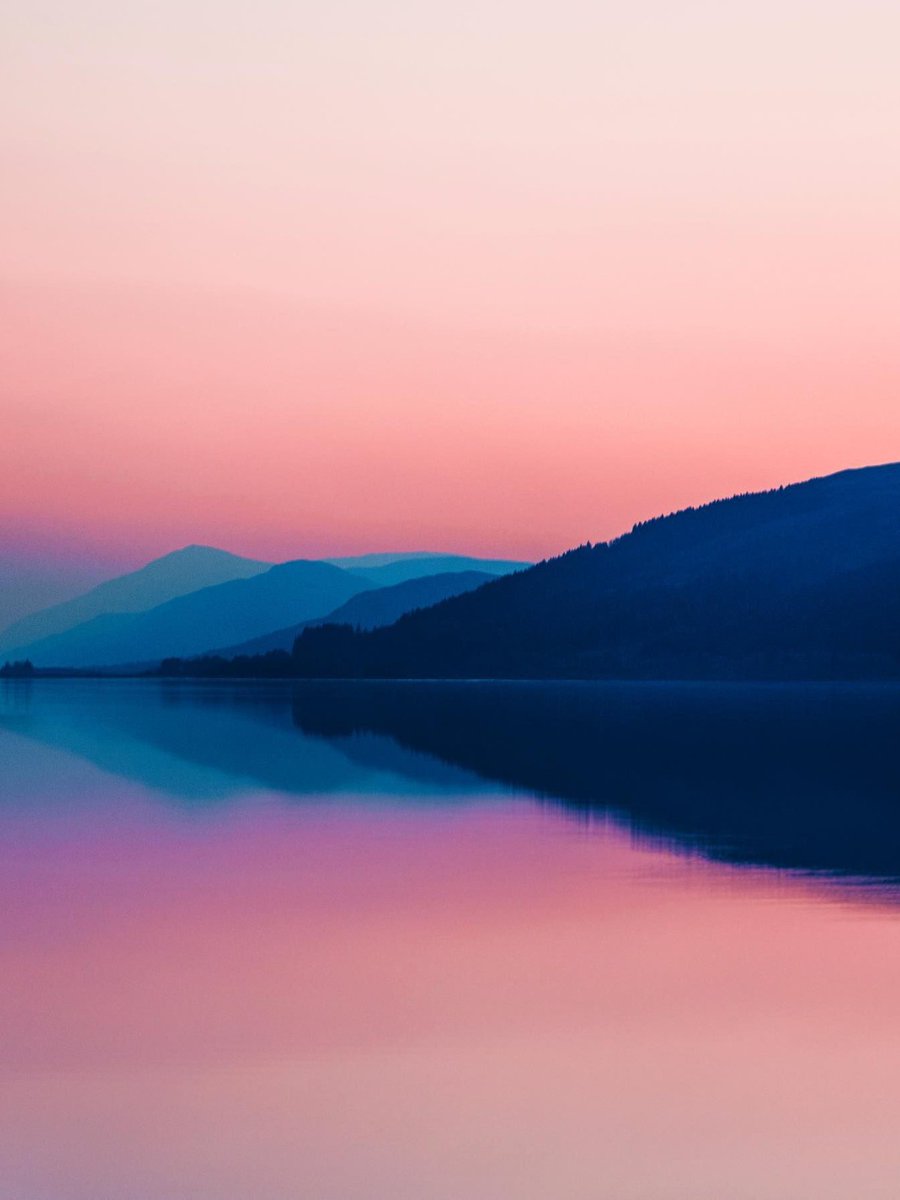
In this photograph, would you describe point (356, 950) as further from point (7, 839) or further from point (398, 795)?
point (398, 795)

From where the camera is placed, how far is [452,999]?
1484cm

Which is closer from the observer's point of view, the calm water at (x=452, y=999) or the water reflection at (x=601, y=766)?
the calm water at (x=452, y=999)

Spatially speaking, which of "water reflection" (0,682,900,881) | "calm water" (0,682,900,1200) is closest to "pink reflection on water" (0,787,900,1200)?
"calm water" (0,682,900,1200)

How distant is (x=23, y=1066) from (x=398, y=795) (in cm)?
2404

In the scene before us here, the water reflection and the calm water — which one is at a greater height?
the water reflection

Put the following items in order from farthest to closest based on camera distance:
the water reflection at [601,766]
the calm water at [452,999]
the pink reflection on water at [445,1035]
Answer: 1. the water reflection at [601,766]
2. the calm water at [452,999]
3. the pink reflection on water at [445,1035]

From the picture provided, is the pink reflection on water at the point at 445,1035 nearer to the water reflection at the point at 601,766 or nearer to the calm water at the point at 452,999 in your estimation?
the calm water at the point at 452,999

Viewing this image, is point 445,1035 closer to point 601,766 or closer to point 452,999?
point 452,999

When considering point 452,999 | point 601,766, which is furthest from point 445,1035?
point 601,766

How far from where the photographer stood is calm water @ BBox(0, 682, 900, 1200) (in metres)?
10.4

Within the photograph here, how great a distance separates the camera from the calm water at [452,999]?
10.4m

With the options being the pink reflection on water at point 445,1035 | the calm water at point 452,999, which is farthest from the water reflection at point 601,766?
the pink reflection on water at point 445,1035

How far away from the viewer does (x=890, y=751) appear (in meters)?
51.2

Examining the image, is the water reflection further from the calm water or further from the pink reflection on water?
the pink reflection on water
